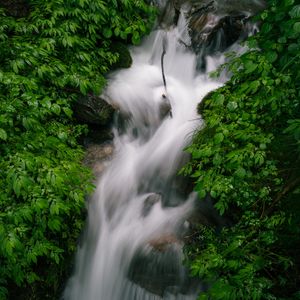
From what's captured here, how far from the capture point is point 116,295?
3.93 m

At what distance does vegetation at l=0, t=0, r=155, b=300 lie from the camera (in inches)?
121

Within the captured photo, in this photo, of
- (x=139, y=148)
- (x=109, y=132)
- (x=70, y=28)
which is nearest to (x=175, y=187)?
(x=139, y=148)

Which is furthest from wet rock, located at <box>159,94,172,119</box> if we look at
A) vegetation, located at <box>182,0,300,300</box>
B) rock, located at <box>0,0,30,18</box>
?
rock, located at <box>0,0,30,18</box>

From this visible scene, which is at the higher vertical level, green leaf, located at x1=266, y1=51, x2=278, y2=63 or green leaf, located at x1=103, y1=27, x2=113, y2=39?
green leaf, located at x1=103, y1=27, x2=113, y2=39

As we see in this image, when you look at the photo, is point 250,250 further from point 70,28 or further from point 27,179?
point 70,28

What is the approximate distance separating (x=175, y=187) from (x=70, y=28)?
8.19 ft

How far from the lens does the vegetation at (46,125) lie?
10.1 ft

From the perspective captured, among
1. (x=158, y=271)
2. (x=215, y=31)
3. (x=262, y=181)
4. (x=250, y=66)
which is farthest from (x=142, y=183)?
(x=215, y=31)

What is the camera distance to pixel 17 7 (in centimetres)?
525

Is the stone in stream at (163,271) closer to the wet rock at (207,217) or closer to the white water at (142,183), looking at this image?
the white water at (142,183)

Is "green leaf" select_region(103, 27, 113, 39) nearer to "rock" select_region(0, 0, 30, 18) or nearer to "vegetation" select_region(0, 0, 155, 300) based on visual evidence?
"vegetation" select_region(0, 0, 155, 300)

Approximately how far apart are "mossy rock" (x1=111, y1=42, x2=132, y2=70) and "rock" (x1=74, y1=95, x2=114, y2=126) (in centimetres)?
117

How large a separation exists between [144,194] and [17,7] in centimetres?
330

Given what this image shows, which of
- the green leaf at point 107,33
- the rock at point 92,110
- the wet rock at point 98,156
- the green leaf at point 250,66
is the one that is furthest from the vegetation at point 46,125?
the green leaf at point 250,66
